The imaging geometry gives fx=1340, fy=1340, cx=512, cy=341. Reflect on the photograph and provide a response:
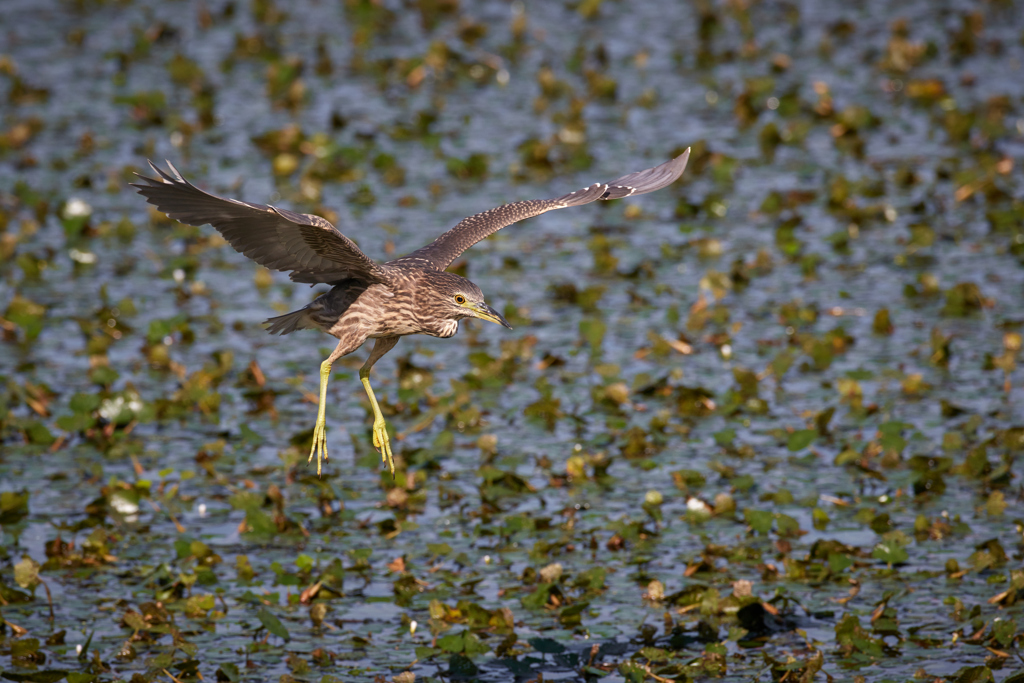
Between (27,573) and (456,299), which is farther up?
(456,299)

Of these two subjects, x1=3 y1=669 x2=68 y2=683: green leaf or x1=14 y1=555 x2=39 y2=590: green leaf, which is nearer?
x1=3 y1=669 x2=68 y2=683: green leaf

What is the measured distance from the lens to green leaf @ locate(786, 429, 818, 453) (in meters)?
8.28

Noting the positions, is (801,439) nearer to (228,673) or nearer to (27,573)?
(228,673)

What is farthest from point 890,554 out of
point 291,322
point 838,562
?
point 291,322

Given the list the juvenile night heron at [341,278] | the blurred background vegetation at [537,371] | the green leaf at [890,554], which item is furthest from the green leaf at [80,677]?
the green leaf at [890,554]

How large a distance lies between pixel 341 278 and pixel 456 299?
724mm

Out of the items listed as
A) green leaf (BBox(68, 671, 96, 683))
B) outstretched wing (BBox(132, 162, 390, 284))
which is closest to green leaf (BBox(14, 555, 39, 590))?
green leaf (BBox(68, 671, 96, 683))

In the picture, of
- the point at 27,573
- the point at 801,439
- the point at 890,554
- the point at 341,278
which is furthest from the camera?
the point at 801,439

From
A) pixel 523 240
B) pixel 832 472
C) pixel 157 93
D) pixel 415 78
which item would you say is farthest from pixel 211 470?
pixel 415 78

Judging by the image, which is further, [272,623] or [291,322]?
[291,322]

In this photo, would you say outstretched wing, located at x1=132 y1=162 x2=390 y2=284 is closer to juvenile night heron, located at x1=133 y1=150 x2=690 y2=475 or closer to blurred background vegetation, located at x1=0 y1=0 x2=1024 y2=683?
juvenile night heron, located at x1=133 y1=150 x2=690 y2=475

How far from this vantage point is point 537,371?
9.94 m

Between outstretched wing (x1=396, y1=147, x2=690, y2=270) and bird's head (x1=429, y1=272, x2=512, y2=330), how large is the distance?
0.58 meters

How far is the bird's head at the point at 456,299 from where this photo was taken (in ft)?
20.6
